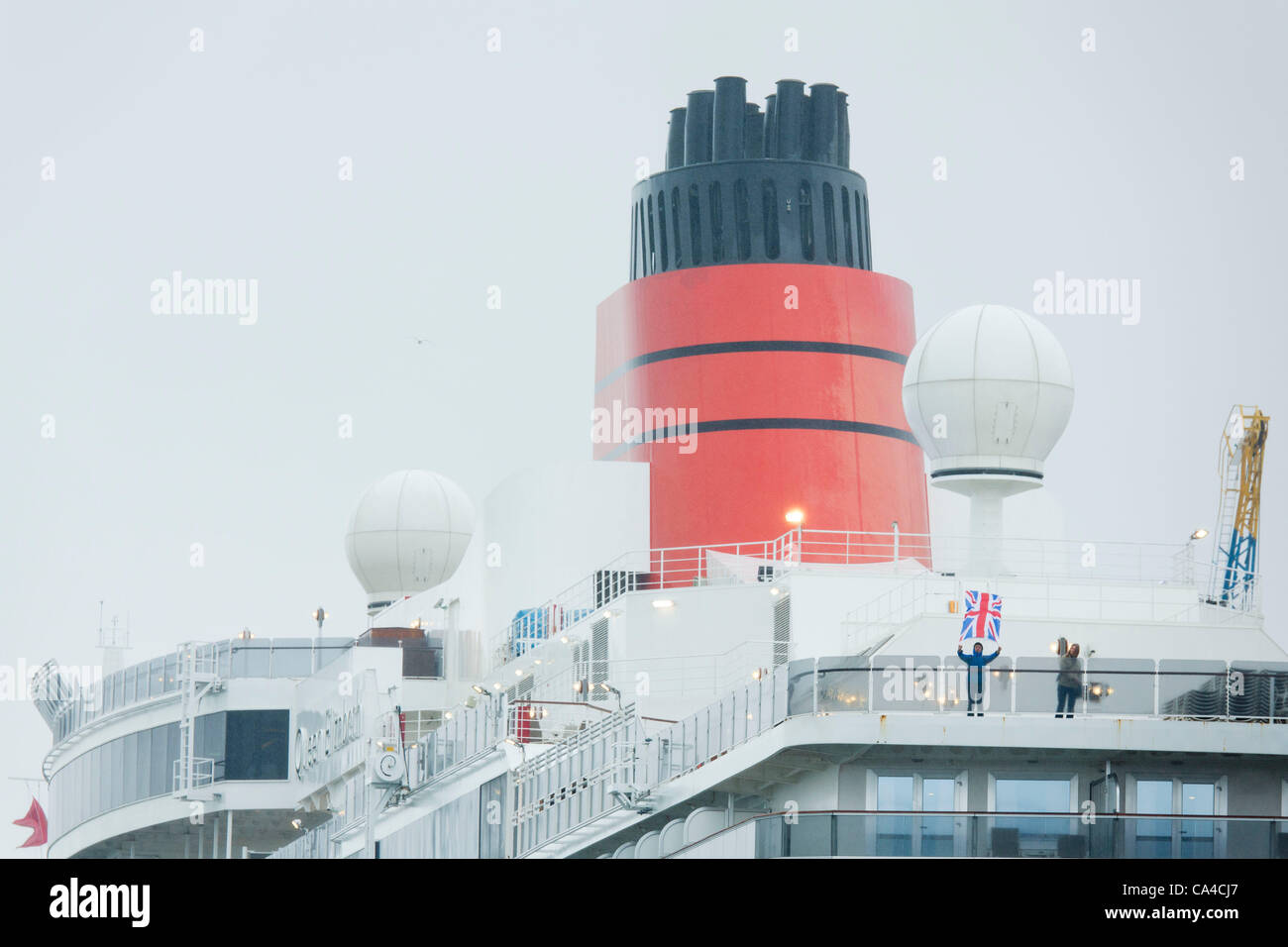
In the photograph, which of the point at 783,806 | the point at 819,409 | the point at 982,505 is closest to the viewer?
the point at 783,806

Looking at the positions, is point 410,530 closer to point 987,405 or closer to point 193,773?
point 193,773

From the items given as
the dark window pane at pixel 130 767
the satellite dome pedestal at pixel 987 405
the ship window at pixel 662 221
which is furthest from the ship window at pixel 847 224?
the dark window pane at pixel 130 767

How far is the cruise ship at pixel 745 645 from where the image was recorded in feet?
83.8

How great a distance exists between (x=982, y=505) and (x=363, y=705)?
1162 cm

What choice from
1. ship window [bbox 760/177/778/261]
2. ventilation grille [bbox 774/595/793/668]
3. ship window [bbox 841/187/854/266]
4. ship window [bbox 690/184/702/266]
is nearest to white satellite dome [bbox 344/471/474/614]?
ship window [bbox 690/184/702/266]

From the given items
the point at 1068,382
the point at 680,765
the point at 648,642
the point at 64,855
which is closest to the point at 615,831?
the point at 680,765

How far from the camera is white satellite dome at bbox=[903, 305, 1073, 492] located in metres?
32.7

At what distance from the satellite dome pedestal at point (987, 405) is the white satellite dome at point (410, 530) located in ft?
51.0

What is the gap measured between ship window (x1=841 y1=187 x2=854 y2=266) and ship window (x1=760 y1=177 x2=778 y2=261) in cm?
119

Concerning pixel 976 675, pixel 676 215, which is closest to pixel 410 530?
pixel 676 215

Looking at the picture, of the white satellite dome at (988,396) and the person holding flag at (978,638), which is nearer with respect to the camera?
the person holding flag at (978,638)

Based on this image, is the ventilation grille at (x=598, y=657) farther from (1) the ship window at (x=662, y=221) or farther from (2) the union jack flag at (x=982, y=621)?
(2) the union jack flag at (x=982, y=621)
